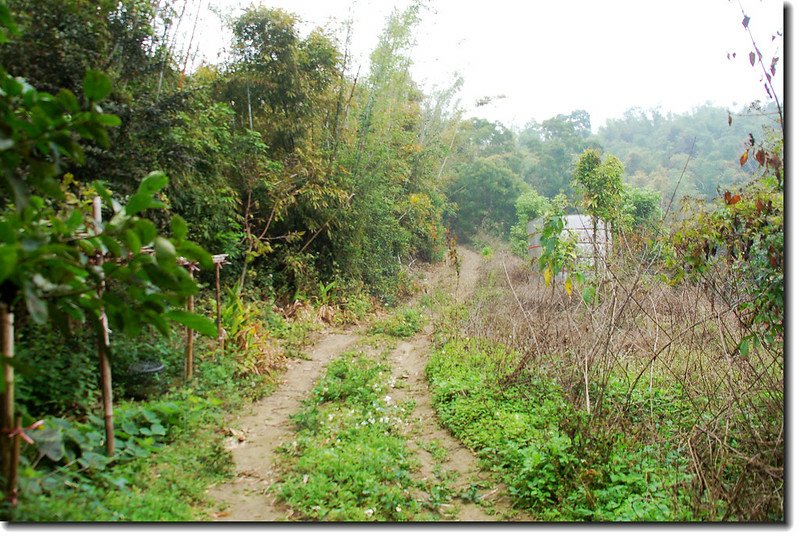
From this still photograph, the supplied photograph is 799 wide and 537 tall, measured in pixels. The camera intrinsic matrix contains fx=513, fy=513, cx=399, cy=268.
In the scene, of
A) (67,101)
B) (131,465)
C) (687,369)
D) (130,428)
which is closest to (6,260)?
(67,101)

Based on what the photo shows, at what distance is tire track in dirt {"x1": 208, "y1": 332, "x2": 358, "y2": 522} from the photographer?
7.25ft

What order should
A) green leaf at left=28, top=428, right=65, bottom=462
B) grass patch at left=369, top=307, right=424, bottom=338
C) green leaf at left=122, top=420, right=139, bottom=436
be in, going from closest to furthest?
green leaf at left=28, top=428, right=65, bottom=462 < green leaf at left=122, top=420, right=139, bottom=436 < grass patch at left=369, top=307, right=424, bottom=338

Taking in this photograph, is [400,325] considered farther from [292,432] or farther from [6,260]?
[6,260]

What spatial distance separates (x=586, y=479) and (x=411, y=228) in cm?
831

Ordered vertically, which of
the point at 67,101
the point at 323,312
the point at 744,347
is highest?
the point at 67,101

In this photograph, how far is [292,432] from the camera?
3.41m

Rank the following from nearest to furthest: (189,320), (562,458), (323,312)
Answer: (189,320)
(562,458)
(323,312)

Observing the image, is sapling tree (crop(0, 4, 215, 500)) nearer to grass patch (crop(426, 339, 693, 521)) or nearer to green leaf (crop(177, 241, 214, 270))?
green leaf (crop(177, 241, 214, 270))

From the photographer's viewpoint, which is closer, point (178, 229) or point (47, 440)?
point (178, 229)

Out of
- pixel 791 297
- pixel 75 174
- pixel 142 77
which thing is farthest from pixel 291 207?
pixel 791 297

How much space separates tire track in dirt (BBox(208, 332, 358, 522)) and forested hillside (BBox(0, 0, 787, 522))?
24mm

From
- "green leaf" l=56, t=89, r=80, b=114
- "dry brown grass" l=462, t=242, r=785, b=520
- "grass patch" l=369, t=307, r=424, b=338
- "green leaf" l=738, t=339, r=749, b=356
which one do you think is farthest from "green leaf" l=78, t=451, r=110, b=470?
"grass patch" l=369, t=307, r=424, b=338

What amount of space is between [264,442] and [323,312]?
3.48m

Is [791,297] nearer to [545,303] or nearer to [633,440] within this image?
[633,440]
